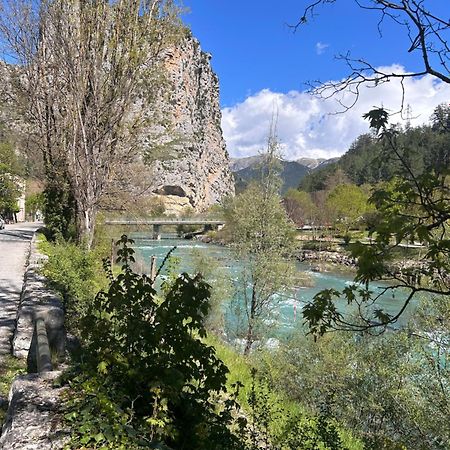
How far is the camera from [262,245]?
23.2 m

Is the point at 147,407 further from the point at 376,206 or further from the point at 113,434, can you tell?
the point at 376,206

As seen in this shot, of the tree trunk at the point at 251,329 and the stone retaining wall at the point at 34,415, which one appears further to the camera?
the tree trunk at the point at 251,329

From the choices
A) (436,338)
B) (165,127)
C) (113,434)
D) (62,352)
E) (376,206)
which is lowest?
(436,338)

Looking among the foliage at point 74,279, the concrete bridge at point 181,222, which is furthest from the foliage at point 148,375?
the concrete bridge at point 181,222

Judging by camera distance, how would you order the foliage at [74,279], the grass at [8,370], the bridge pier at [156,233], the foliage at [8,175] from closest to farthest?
the grass at [8,370]
the foliage at [74,279]
the foliage at [8,175]
the bridge pier at [156,233]

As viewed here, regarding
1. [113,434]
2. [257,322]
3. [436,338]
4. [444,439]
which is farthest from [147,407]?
[257,322]

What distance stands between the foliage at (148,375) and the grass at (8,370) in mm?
1632

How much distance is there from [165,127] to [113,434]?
1363 cm

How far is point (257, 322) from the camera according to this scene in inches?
805

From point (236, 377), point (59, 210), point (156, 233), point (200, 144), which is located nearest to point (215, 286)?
point (59, 210)

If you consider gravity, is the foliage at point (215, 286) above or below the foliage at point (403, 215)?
below

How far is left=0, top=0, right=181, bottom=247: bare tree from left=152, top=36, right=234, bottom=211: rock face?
8775cm

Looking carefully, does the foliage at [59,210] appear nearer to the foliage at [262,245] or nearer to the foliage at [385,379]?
the foliage at [385,379]

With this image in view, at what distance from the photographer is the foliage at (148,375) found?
2.69 metres
